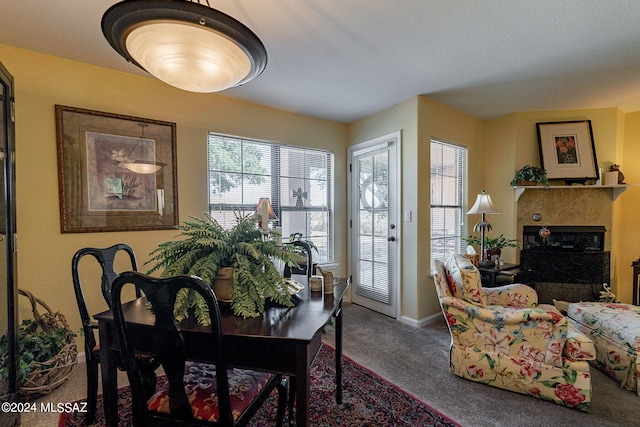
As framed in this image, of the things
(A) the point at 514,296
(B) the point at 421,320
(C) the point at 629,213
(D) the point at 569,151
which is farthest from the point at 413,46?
(C) the point at 629,213

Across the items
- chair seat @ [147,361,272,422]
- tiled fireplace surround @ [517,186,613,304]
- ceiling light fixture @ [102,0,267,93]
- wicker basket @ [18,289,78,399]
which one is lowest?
wicker basket @ [18,289,78,399]

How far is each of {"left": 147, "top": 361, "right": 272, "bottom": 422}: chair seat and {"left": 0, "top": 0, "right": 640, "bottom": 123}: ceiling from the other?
6.75 feet

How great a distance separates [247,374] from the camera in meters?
1.35

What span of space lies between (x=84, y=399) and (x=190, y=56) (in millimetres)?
2307

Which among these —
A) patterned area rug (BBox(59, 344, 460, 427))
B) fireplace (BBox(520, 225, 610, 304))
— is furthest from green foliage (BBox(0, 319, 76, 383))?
fireplace (BBox(520, 225, 610, 304))

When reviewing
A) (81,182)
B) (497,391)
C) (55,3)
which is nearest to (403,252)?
(497,391)

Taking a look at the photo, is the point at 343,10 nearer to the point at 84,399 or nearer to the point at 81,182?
the point at 81,182

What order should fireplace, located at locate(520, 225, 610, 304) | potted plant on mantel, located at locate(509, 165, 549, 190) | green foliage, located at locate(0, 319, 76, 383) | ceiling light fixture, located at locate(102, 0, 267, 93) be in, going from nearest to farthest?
ceiling light fixture, located at locate(102, 0, 267, 93), green foliage, located at locate(0, 319, 76, 383), fireplace, located at locate(520, 225, 610, 304), potted plant on mantel, located at locate(509, 165, 549, 190)

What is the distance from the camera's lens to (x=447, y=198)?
3619mm

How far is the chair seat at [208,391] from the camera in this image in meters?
1.12

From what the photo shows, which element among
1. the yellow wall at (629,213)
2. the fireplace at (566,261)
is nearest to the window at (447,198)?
the fireplace at (566,261)

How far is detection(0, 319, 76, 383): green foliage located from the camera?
163cm

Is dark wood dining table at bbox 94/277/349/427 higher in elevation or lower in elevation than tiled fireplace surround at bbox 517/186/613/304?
lower

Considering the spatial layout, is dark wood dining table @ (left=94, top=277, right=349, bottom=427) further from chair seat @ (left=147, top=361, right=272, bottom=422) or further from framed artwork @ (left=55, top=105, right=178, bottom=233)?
framed artwork @ (left=55, top=105, right=178, bottom=233)
